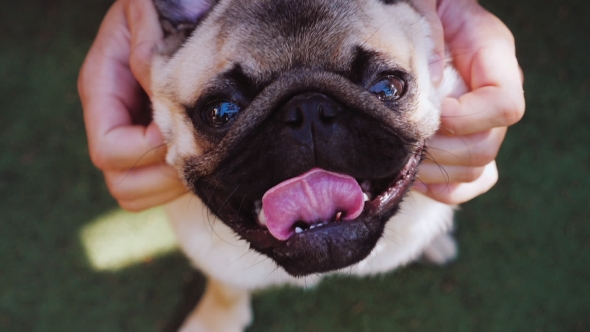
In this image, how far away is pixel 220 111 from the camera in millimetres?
1485

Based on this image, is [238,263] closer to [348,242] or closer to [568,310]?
[348,242]

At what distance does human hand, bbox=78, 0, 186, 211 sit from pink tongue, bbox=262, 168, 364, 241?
57 centimetres

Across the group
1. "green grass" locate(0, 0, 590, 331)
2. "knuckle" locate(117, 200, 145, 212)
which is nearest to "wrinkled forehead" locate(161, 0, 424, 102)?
"knuckle" locate(117, 200, 145, 212)

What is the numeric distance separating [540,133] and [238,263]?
1898mm

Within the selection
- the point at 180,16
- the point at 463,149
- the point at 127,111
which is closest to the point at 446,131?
the point at 463,149

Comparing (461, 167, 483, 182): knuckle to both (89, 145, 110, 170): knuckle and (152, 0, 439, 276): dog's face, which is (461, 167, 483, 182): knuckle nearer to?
(152, 0, 439, 276): dog's face

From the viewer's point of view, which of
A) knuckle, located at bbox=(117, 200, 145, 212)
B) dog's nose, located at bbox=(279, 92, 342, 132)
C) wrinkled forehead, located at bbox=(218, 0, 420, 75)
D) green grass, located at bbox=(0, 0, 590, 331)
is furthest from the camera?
green grass, located at bbox=(0, 0, 590, 331)

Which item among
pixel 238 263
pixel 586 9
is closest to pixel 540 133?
pixel 586 9

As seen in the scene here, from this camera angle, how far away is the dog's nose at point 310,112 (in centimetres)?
131

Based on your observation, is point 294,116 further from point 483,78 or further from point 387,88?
point 483,78

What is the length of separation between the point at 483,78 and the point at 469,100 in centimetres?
13

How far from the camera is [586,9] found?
A: 3.13 meters

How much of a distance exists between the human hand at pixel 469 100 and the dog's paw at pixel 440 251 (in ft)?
2.26

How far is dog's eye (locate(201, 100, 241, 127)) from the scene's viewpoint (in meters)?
1.48
